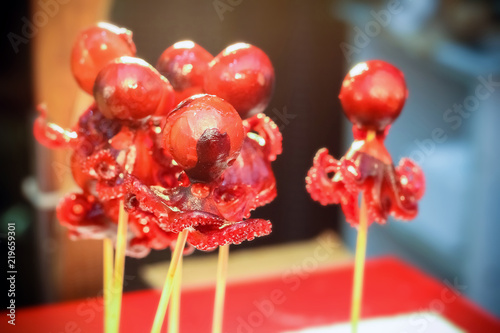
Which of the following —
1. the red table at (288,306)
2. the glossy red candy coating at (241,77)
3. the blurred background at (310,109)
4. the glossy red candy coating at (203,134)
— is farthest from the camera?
the blurred background at (310,109)

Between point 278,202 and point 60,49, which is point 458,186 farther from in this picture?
point 60,49

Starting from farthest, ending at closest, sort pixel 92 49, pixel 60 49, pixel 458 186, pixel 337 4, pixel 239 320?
1. pixel 337 4
2. pixel 458 186
3. pixel 60 49
4. pixel 239 320
5. pixel 92 49

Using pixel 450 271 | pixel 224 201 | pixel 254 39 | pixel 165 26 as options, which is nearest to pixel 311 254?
pixel 450 271

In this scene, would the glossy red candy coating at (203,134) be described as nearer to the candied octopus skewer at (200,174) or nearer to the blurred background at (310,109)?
the candied octopus skewer at (200,174)

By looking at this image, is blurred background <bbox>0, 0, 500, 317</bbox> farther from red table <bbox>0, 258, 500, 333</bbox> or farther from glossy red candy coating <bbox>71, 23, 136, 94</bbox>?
glossy red candy coating <bbox>71, 23, 136, 94</bbox>

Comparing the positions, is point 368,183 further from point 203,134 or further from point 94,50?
point 94,50

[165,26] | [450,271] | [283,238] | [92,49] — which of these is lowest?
[92,49]

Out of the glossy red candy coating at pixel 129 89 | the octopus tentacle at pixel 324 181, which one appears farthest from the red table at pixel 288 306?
the glossy red candy coating at pixel 129 89
